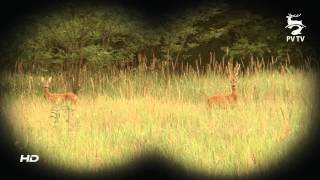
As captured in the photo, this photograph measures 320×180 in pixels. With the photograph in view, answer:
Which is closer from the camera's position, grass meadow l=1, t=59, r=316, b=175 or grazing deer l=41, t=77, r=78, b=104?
grass meadow l=1, t=59, r=316, b=175

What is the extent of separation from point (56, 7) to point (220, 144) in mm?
1876

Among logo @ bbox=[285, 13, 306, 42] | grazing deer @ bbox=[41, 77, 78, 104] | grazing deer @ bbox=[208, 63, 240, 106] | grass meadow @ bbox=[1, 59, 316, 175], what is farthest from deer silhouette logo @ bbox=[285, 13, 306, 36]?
grazing deer @ bbox=[41, 77, 78, 104]

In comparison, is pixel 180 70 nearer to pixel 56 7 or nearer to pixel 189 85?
pixel 189 85

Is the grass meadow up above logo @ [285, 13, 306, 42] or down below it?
below

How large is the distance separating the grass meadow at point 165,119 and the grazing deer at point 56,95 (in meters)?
0.05

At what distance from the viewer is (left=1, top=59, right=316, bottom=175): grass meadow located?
6.68 m

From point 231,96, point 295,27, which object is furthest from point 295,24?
point 231,96

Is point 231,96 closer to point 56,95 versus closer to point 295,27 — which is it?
point 295,27

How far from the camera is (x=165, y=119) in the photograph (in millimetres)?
6797

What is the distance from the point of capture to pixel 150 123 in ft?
22.3

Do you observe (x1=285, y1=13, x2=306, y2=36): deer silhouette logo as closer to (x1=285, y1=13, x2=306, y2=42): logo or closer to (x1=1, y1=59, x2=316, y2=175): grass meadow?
(x1=285, y1=13, x2=306, y2=42): logo

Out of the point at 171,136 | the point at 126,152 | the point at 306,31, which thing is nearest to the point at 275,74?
the point at 306,31

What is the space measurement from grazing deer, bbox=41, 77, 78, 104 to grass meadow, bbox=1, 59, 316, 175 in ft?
0.16

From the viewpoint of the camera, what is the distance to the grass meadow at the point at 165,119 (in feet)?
21.9
